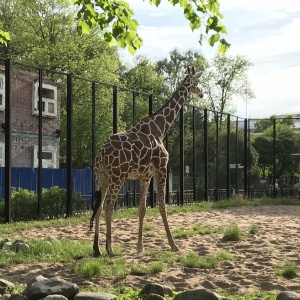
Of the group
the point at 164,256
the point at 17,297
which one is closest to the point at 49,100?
the point at 164,256

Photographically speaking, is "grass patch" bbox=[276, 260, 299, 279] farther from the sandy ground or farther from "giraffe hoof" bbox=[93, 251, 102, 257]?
"giraffe hoof" bbox=[93, 251, 102, 257]

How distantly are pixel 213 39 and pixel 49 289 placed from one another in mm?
3140

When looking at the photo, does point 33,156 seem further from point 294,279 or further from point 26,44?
point 294,279

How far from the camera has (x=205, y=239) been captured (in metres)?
9.87

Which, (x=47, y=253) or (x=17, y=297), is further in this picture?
(x=47, y=253)

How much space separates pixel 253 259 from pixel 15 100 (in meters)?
17.5

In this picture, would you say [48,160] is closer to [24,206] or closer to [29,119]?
[29,119]

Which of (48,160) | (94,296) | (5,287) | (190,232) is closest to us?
(94,296)

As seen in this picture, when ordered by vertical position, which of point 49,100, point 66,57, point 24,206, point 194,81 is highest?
point 66,57

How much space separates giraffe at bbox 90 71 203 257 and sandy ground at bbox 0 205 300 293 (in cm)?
58

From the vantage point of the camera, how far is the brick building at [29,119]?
76.9ft

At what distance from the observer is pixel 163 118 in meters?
9.70

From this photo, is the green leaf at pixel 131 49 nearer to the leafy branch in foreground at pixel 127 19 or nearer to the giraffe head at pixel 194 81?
the leafy branch in foreground at pixel 127 19

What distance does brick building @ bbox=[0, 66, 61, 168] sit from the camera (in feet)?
76.9
